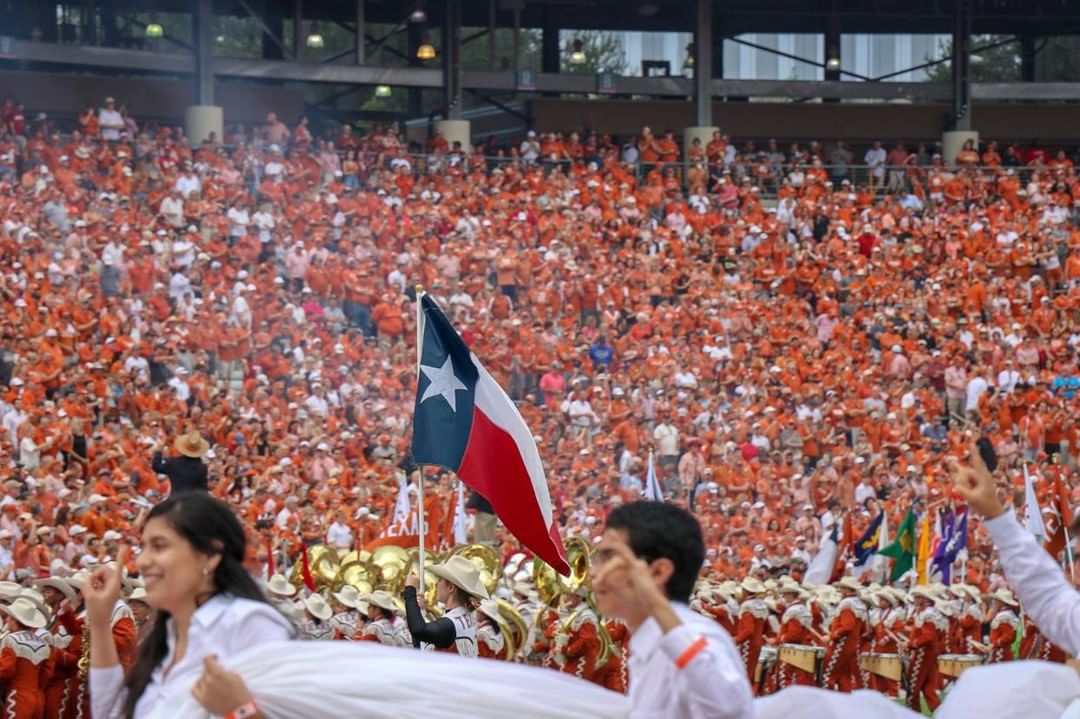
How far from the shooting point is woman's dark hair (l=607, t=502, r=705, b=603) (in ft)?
13.6

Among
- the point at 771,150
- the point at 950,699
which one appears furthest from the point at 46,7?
the point at 950,699

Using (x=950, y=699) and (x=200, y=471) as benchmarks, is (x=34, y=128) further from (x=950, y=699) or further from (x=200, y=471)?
(x=950, y=699)

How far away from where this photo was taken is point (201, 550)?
4.27 m

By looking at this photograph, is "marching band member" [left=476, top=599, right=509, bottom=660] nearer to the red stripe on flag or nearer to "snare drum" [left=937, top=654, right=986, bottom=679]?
A: the red stripe on flag

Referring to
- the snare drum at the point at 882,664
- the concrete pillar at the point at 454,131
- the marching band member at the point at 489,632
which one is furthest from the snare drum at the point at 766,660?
the concrete pillar at the point at 454,131

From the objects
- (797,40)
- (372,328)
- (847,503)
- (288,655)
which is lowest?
(847,503)

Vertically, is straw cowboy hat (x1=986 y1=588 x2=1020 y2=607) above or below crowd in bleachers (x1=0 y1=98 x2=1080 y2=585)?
below

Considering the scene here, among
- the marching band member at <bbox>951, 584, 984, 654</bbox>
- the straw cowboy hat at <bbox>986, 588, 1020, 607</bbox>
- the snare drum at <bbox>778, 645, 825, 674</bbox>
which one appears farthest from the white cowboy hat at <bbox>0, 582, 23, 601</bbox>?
the straw cowboy hat at <bbox>986, 588, 1020, 607</bbox>

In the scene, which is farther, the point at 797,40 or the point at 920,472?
the point at 797,40

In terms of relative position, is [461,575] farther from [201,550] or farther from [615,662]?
[201,550]

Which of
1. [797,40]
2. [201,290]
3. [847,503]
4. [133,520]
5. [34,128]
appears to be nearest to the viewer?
[133,520]

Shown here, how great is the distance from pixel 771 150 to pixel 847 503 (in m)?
14.1

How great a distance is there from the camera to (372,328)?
26.2 meters

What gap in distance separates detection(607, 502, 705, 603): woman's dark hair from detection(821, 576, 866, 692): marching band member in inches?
428
